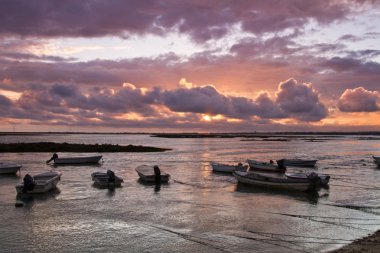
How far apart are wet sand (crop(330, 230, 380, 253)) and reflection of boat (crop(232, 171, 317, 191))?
1318cm

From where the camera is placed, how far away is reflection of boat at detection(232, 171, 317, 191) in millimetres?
29656

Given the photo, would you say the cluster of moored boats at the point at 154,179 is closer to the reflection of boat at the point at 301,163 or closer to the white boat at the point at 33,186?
the white boat at the point at 33,186

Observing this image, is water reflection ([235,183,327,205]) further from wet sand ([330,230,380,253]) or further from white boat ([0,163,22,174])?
white boat ([0,163,22,174])

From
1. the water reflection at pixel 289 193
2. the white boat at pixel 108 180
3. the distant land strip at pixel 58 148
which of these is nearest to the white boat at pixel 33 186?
the white boat at pixel 108 180

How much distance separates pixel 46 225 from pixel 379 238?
14782 millimetres

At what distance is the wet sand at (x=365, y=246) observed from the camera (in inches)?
553

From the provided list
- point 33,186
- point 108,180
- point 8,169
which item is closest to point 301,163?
point 108,180

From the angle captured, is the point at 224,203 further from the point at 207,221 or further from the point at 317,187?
the point at 317,187

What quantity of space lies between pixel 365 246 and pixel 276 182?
16205mm

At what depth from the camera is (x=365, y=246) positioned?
578 inches

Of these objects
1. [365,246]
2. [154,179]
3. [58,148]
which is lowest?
[365,246]

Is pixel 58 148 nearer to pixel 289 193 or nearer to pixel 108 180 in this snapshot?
pixel 108 180

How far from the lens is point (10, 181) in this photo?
35.4 m

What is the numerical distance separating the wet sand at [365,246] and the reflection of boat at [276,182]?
13.2m
